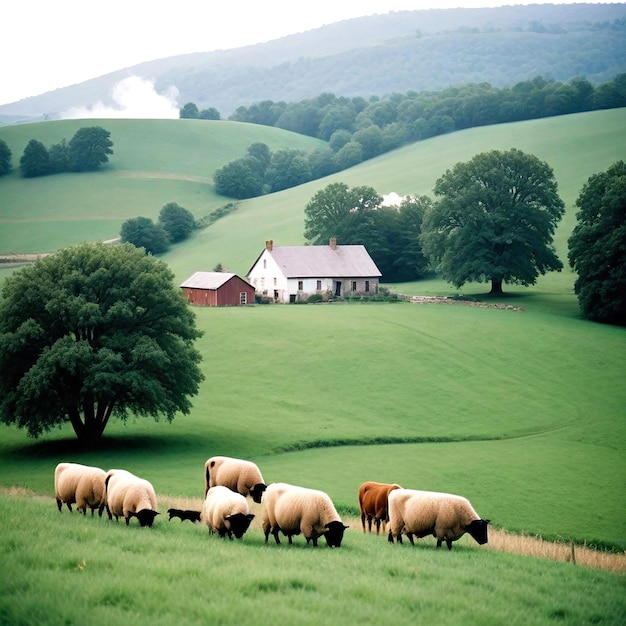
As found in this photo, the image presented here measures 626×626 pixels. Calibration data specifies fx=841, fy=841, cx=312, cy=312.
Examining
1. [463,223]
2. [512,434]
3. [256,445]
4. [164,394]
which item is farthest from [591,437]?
[463,223]

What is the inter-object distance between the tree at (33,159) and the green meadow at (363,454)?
1391 inches

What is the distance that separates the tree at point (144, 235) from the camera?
12375 cm

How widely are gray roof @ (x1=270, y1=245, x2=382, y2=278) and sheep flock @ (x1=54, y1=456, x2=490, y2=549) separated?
65.6m

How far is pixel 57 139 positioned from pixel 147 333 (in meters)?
138

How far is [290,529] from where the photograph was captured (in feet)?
64.7

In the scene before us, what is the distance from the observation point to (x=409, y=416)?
165 feet

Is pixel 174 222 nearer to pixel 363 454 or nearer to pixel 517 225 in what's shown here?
pixel 517 225

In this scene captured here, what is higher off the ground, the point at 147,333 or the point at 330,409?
the point at 147,333

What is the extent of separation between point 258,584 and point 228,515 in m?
5.55

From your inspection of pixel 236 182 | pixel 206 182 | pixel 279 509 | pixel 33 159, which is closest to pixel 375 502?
pixel 279 509

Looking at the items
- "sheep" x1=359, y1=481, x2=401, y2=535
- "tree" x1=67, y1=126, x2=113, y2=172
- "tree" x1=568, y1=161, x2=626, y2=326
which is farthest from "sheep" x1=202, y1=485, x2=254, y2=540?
"tree" x1=67, y1=126, x2=113, y2=172

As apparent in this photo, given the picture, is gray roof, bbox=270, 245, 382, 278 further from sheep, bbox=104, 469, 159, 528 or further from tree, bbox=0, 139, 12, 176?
tree, bbox=0, 139, 12, 176

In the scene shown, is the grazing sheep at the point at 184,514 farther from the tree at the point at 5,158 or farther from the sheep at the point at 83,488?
the tree at the point at 5,158

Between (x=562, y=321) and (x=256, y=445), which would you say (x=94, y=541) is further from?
(x=562, y=321)
